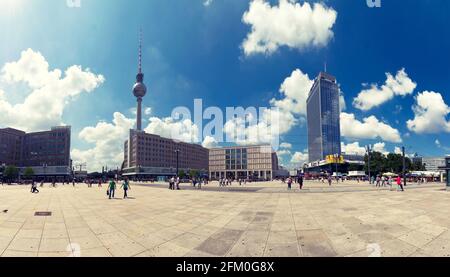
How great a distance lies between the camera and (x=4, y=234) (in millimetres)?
7535

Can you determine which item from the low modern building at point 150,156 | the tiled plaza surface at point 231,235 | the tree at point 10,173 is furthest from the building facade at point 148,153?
the tiled plaza surface at point 231,235

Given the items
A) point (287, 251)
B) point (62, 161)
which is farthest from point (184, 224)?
point (62, 161)

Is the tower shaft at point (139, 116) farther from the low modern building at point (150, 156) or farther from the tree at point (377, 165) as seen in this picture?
the tree at point (377, 165)

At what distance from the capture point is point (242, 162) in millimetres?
174375

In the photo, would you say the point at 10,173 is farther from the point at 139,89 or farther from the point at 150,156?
the point at 139,89

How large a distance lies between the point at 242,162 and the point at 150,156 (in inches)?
2722

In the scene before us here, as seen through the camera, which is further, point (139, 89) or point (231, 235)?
point (139, 89)

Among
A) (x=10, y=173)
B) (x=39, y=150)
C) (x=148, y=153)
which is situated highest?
(x=39, y=150)

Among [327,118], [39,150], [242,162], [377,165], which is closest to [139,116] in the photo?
[39,150]

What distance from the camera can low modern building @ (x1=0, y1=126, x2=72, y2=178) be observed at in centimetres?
12125

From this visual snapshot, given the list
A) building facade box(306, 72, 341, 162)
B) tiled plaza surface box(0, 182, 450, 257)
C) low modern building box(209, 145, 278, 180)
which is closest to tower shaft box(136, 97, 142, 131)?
low modern building box(209, 145, 278, 180)

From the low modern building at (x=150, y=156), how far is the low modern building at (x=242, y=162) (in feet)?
82.7

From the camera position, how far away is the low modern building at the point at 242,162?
167625 mm
